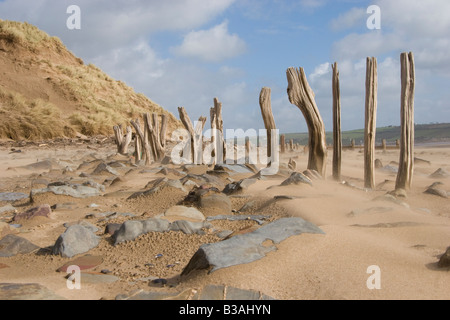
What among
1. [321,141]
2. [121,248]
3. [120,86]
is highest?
[120,86]

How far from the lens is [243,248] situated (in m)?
3.37

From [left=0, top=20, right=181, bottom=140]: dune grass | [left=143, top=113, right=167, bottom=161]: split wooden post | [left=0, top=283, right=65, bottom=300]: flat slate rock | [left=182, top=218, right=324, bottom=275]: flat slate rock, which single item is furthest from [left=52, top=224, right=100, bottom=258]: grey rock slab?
[left=0, top=20, right=181, bottom=140]: dune grass

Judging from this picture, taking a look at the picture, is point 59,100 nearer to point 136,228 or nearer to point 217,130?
point 217,130

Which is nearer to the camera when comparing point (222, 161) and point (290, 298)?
point (290, 298)

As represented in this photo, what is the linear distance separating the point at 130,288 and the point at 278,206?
3007mm

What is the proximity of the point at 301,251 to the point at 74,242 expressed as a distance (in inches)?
97.1

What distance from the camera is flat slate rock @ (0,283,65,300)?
261 centimetres

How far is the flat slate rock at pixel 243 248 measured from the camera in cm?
312

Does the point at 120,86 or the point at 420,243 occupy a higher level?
the point at 120,86

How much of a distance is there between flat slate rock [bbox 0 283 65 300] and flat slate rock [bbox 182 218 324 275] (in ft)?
3.36

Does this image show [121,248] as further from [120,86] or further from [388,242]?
[120,86]

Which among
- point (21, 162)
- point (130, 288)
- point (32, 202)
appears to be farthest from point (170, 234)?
point (21, 162)

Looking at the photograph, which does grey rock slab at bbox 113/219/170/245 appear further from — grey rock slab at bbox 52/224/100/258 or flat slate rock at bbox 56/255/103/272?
flat slate rock at bbox 56/255/103/272

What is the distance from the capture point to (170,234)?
184 inches
